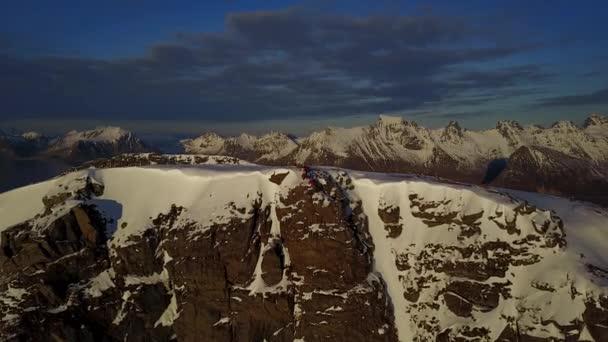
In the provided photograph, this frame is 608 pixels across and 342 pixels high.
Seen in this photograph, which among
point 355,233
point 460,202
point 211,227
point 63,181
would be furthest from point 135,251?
point 460,202

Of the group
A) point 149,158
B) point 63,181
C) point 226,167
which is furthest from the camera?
point 149,158

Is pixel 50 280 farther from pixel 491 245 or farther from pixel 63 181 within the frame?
pixel 491 245

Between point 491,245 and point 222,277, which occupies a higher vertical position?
point 491,245

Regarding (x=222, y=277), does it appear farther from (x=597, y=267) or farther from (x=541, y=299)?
(x=597, y=267)


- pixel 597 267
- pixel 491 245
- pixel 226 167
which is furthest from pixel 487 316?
pixel 226 167

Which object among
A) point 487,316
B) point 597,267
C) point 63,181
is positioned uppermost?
point 63,181

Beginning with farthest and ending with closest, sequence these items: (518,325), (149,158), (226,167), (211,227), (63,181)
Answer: (149,158)
(226,167)
(63,181)
(211,227)
(518,325)

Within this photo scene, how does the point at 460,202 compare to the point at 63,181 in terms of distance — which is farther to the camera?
the point at 63,181
